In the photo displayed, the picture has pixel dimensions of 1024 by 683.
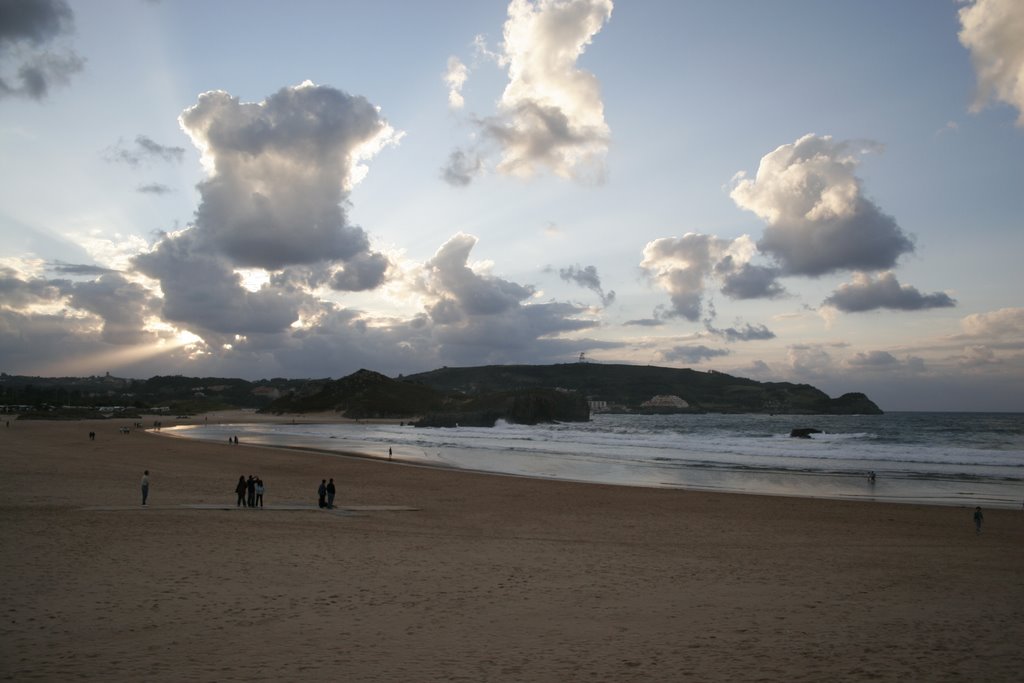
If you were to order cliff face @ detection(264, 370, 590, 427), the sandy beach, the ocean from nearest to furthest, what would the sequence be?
the sandy beach
the ocean
cliff face @ detection(264, 370, 590, 427)

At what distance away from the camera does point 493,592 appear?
37.9 ft

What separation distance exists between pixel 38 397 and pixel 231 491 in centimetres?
14014

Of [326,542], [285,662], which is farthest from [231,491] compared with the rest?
[285,662]

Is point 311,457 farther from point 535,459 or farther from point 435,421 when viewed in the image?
point 435,421

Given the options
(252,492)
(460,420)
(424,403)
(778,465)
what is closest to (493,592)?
(252,492)

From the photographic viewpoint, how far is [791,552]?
15938mm

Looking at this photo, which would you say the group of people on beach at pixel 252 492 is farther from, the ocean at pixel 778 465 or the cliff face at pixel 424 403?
the cliff face at pixel 424 403

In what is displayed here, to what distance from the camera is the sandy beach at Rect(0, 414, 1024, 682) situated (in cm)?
802

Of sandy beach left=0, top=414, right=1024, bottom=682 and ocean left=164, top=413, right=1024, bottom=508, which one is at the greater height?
sandy beach left=0, top=414, right=1024, bottom=682

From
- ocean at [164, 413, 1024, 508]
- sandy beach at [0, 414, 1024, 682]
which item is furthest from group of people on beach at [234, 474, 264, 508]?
ocean at [164, 413, 1024, 508]

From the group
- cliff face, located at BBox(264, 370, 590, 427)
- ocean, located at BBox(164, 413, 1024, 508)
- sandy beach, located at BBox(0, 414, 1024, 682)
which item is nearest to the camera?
sandy beach, located at BBox(0, 414, 1024, 682)

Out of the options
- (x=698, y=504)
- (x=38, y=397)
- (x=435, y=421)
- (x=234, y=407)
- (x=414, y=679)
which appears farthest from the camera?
(x=234, y=407)

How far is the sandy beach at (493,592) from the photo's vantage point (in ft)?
26.3

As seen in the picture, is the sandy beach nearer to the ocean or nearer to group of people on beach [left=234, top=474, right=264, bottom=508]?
group of people on beach [left=234, top=474, right=264, bottom=508]
